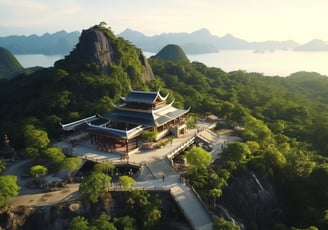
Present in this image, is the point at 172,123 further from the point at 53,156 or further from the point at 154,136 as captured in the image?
the point at 53,156

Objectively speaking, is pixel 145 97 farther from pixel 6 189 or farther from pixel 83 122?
pixel 6 189

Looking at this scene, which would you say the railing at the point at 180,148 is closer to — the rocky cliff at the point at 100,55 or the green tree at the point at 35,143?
the green tree at the point at 35,143

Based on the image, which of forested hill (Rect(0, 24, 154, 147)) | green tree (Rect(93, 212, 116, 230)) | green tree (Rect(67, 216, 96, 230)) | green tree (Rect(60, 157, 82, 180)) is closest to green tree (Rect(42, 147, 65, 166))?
green tree (Rect(60, 157, 82, 180))

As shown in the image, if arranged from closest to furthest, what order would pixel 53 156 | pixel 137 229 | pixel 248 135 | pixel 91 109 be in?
pixel 137 229
pixel 53 156
pixel 248 135
pixel 91 109

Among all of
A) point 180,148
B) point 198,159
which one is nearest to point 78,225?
point 198,159

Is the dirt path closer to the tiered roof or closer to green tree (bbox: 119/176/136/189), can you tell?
green tree (bbox: 119/176/136/189)

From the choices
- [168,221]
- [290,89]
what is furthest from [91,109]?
[290,89]
